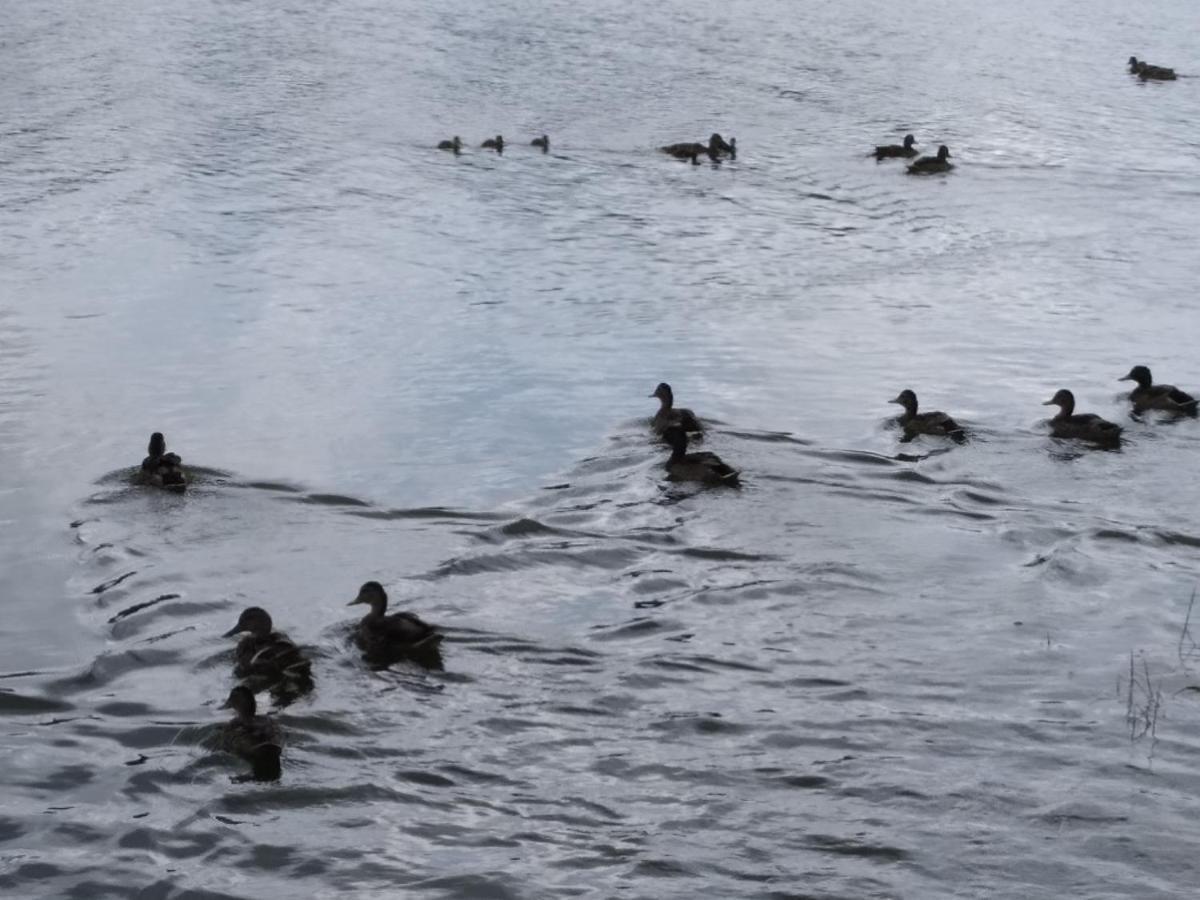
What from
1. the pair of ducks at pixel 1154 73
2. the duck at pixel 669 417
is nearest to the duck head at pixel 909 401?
the duck at pixel 669 417

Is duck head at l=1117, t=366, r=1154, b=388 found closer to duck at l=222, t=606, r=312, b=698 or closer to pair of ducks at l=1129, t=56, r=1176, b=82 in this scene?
duck at l=222, t=606, r=312, b=698

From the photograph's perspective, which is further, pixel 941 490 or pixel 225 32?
pixel 225 32

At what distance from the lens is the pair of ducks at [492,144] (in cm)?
3488

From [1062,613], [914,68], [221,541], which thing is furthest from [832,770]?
[914,68]

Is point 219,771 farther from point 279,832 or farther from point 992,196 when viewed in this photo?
point 992,196

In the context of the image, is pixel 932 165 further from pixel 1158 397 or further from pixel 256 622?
pixel 256 622

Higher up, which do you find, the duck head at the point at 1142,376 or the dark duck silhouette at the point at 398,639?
the duck head at the point at 1142,376

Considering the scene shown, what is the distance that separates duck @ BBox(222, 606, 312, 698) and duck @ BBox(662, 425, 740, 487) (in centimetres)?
527

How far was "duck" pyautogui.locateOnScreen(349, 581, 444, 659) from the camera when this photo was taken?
499 inches

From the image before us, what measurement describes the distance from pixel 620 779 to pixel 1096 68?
43.9 meters

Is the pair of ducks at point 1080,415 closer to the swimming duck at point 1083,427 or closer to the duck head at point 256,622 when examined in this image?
the swimming duck at point 1083,427

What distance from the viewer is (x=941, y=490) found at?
668 inches

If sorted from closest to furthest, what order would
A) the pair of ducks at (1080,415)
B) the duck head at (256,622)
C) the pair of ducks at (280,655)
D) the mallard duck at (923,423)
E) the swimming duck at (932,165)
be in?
the pair of ducks at (280,655), the duck head at (256,622), the mallard duck at (923,423), the pair of ducks at (1080,415), the swimming duck at (932,165)

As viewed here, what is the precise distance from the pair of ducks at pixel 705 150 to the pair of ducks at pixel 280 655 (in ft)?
75.4
